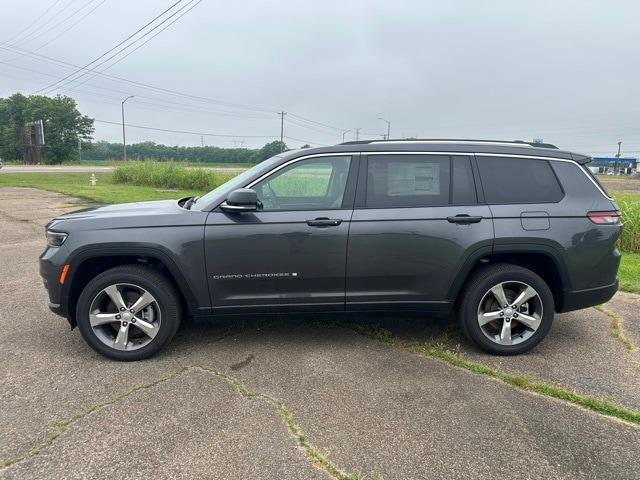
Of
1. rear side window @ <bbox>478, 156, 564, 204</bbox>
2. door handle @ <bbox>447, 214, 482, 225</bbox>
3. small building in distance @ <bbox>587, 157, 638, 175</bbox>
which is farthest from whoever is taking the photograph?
small building in distance @ <bbox>587, 157, 638, 175</bbox>

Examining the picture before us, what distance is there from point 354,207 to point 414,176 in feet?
1.87

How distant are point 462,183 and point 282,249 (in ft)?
5.17

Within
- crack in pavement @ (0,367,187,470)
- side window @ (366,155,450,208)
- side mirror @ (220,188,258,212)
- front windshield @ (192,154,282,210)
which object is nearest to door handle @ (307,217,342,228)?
side window @ (366,155,450,208)

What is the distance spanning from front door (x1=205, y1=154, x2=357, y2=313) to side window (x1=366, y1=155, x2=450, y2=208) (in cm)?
20

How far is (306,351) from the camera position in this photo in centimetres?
386

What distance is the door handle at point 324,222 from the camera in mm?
3590

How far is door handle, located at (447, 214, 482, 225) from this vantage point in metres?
3.67

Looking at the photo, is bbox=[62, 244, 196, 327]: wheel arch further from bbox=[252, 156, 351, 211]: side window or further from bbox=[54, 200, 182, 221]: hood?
bbox=[252, 156, 351, 211]: side window

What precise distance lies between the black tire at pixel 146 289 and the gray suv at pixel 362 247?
1 centimetres

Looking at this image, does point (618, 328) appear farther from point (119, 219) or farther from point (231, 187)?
point (119, 219)

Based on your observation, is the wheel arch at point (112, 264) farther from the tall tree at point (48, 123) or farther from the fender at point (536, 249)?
A: the tall tree at point (48, 123)

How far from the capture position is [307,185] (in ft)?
12.9

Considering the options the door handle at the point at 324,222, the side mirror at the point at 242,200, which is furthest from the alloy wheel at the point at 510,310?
the side mirror at the point at 242,200

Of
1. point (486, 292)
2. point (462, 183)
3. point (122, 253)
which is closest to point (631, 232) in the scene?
point (486, 292)
